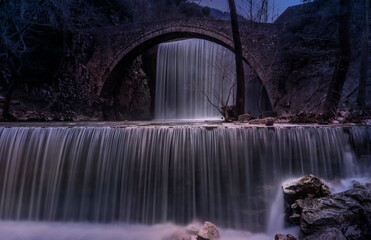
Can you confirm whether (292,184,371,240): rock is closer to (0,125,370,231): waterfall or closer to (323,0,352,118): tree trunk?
(0,125,370,231): waterfall

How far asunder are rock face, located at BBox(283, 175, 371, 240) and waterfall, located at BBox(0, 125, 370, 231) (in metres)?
0.74

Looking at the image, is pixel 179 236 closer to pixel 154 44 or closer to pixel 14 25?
pixel 14 25

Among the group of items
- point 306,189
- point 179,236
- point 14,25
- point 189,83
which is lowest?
point 179,236

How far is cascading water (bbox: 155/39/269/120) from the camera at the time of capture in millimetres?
15578

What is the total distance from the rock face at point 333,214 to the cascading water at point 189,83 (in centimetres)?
1163

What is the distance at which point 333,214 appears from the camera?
3154 millimetres

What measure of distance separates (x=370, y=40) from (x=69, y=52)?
575 inches

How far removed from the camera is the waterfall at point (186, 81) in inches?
630

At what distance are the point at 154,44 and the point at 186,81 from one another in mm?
3767

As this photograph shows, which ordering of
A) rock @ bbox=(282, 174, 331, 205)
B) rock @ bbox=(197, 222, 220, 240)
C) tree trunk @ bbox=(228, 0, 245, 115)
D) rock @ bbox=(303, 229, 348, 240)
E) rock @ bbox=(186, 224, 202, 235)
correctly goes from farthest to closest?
tree trunk @ bbox=(228, 0, 245, 115)
rock @ bbox=(186, 224, 202, 235)
rock @ bbox=(282, 174, 331, 205)
rock @ bbox=(197, 222, 220, 240)
rock @ bbox=(303, 229, 348, 240)

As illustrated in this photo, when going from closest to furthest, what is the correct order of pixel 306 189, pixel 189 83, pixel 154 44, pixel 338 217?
1. pixel 338 217
2. pixel 306 189
3. pixel 154 44
4. pixel 189 83

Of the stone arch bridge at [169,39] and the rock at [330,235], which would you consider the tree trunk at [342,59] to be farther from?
the rock at [330,235]

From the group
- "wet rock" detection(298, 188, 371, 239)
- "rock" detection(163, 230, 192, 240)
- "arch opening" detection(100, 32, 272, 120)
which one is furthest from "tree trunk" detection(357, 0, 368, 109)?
"rock" detection(163, 230, 192, 240)

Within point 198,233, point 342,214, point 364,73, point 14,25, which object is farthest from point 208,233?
point 14,25
